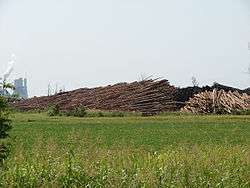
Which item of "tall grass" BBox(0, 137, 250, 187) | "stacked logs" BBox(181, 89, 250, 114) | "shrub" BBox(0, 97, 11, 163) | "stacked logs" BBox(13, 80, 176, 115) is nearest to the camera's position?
"tall grass" BBox(0, 137, 250, 187)

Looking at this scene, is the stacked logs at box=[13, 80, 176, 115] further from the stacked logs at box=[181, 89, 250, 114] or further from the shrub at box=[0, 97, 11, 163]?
the shrub at box=[0, 97, 11, 163]

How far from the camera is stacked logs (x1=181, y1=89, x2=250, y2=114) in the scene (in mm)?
52331

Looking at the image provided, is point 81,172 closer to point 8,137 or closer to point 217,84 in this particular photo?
point 8,137

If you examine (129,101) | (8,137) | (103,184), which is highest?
(129,101)

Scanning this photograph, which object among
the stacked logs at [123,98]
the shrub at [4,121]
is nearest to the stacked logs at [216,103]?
the stacked logs at [123,98]

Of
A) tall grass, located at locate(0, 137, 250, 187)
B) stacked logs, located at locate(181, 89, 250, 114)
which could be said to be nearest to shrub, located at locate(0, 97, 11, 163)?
tall grass, located at locate(0, 137, 250, 187)

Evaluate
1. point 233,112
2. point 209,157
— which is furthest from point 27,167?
point 233,112

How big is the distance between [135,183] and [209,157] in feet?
10.1

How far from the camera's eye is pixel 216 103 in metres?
53.1

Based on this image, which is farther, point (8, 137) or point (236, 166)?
point (236, 166)

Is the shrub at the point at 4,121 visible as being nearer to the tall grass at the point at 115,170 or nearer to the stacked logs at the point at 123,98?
the tall grass at the point at 115,170

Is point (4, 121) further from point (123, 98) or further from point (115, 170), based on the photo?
point (123, 98)

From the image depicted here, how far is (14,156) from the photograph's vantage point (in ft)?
33.6

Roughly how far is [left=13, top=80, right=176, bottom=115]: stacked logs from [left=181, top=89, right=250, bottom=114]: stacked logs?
1.92 m
